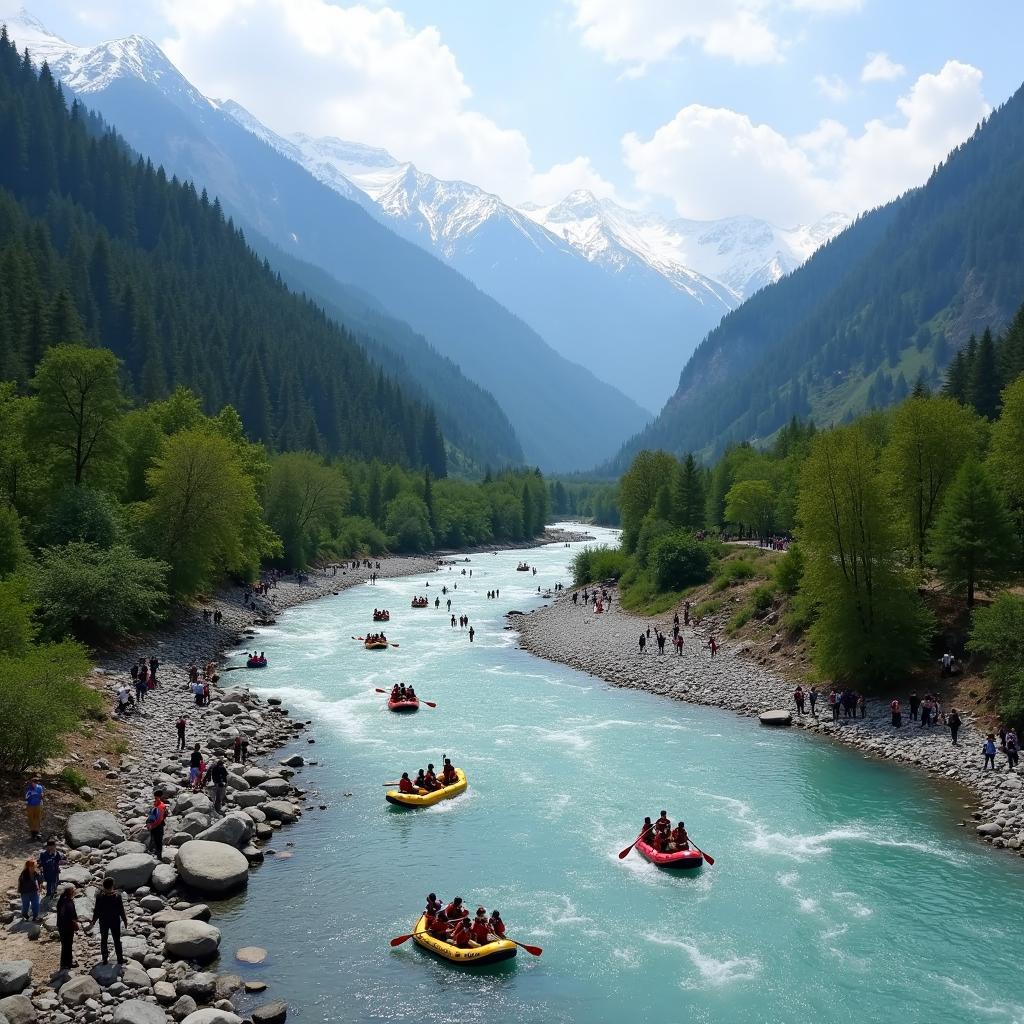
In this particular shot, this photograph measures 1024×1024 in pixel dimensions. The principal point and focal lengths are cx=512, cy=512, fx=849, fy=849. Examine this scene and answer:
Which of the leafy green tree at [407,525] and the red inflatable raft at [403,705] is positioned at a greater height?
the leafy green tree at [407,525]

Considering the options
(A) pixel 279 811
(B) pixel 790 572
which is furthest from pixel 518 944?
(B) pixel 790 572

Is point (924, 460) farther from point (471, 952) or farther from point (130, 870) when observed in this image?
point (130, 870)

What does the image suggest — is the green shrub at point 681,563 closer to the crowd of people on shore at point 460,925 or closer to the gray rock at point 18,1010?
the crowd of people on shore at point 460,925

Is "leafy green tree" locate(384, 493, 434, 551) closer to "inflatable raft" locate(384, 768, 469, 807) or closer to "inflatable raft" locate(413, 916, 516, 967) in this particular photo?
"inflatable raft" locate(384, 768, 469, 807)

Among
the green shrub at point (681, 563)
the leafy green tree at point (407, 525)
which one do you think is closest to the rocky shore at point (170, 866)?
the green shrub at point (681, 563)

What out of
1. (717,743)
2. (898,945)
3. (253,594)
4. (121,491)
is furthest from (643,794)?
(253,594)

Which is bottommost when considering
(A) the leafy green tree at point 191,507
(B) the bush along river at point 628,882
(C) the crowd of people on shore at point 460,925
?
(B) the bush along river at point 628,882

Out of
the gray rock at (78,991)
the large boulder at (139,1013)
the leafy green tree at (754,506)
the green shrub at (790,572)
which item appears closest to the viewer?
the large boulder at (139,1013)
